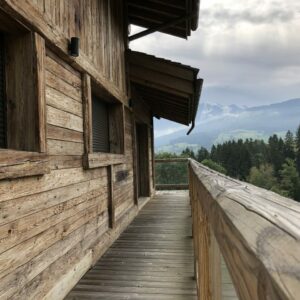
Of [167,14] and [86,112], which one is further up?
[167,14]

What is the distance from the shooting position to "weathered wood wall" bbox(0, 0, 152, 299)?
2594mm

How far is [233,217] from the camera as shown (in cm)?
74

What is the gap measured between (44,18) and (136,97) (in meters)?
5.91

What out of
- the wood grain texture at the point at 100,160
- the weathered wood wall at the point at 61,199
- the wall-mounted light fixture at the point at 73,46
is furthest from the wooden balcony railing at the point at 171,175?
the wall-mounted light fixture at the point at 73,46

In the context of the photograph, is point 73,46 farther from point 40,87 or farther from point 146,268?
point 146,268

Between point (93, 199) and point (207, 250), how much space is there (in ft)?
10.4

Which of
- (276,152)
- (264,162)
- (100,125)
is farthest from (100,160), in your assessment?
(276,152)

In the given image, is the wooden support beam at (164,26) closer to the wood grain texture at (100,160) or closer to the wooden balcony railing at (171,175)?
the wood grain texture at (100,160)

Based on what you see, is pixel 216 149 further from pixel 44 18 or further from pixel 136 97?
pixel 44 18

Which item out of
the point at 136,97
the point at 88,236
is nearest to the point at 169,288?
the point at 88,236

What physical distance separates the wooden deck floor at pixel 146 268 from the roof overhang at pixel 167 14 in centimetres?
396

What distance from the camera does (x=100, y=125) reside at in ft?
19.7

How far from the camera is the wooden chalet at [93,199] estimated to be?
675 millimetres

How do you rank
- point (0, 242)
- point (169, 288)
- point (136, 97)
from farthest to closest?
1. point (136, 97)
2. point (169, 288)
3. point (0, 242)
